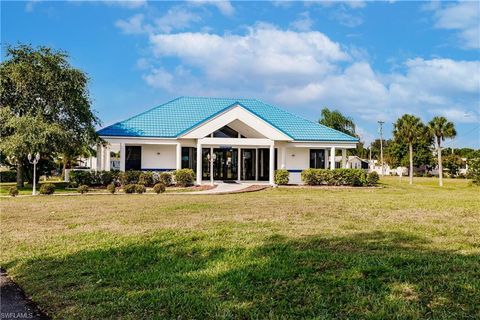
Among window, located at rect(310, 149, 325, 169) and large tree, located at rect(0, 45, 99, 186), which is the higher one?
large tree, located at rect(0, 45, 99, 186)

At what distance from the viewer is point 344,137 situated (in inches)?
1196

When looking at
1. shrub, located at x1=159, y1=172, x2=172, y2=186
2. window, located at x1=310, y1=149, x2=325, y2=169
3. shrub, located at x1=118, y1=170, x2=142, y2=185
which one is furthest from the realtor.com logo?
window, located at x1=310, y1=149, x2=325, y2=169

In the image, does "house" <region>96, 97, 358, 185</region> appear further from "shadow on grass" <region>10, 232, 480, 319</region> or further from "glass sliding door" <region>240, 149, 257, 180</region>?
"shadow on grass" <region>10, 232, 480, 319</region>

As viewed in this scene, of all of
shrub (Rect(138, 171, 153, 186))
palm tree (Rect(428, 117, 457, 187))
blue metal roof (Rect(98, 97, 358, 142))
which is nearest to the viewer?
shrub (Rect(138, 171, 153, 186))

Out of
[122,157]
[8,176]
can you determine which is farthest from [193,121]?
[8,176]

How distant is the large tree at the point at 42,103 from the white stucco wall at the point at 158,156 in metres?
4.21

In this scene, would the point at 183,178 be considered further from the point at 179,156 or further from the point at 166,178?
the point at 179,156

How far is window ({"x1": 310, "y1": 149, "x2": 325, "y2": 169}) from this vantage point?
30.9 m

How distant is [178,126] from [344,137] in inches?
457

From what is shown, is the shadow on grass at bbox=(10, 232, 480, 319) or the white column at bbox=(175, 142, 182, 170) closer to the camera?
the shadow on grass at bbox=(10, 232, 480, 319)

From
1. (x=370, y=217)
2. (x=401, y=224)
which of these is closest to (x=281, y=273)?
(x=401, y=224)

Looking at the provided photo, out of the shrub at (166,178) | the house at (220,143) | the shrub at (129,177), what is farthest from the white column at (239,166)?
the shrub at (129,177)

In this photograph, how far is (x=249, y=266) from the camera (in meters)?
5.90

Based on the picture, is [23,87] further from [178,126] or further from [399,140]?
[399,140]
